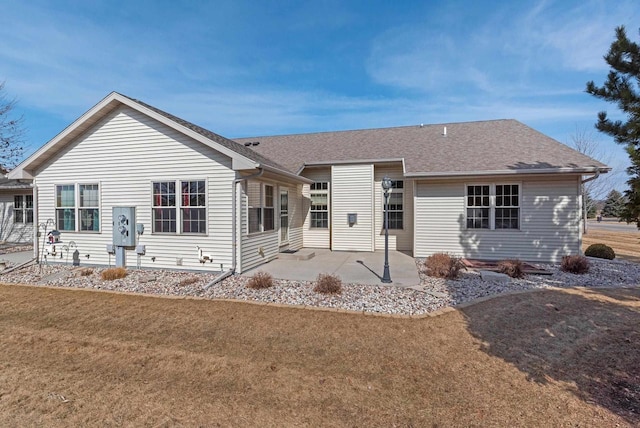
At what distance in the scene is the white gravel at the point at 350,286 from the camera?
5.95 m

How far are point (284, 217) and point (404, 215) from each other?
4985mm

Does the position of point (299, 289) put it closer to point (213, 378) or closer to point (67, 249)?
point (213, 378)

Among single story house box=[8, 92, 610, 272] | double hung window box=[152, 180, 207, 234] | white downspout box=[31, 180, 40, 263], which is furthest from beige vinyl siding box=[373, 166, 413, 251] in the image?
white downspout box=[31, 180, 40, 263]

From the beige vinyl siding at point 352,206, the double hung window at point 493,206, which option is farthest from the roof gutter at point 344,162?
the double hung window at point 493,206

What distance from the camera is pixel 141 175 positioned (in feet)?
29.0

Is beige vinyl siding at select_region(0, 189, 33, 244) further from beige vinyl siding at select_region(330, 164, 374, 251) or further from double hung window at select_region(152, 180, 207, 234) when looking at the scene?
beige vinyl siding at select_region(330, 164, 374, 251)

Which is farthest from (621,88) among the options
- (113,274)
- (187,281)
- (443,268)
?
(113,274)

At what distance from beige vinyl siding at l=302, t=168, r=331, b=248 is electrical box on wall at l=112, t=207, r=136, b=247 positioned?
263 inches

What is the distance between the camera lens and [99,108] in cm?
861

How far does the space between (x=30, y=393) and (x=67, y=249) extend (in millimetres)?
8554

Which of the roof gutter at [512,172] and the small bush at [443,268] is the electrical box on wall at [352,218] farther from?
the small bush at [443,268]

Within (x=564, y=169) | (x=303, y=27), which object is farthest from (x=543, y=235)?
(x=303, y=27)

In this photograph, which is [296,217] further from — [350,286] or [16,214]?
[16,214]

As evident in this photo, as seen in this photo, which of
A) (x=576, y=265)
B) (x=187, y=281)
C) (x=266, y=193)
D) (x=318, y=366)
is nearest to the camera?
(x=318, y=366)
